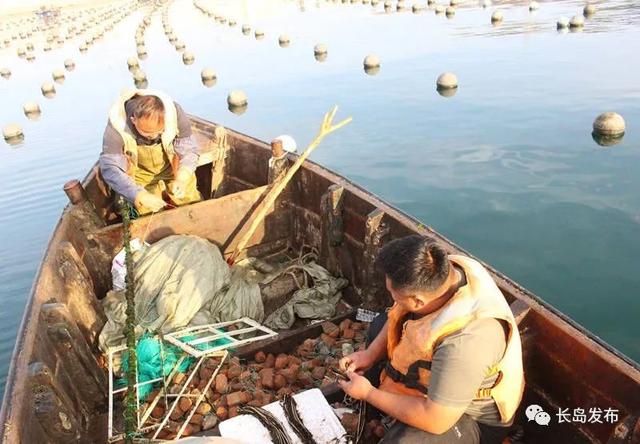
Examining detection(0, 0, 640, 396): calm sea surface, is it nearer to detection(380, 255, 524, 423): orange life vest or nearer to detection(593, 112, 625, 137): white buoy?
detection(593, 112, 625, 137): white buoy

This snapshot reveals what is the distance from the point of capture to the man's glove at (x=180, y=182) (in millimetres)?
5457

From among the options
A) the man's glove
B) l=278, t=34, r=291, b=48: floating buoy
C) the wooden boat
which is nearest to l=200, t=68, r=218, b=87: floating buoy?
l=278, t=34, r=291, b=48: floating buoy

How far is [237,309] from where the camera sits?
4.65m

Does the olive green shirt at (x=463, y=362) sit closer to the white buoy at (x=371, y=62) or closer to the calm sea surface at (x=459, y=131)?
the calm sea surface at (x=459, y=131)

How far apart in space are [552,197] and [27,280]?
10.1 metres

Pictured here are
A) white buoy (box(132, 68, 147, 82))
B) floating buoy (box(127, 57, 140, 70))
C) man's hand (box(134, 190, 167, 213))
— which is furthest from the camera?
floating buoy (box(127, 57, 140, 70))

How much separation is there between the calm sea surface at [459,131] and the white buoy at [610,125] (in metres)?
0.39

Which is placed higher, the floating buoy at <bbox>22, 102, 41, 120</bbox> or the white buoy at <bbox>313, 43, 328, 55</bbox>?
the white buoy at <bbox>313, 43, 328, 55</bbox>

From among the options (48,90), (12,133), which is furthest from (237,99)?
(48,90)

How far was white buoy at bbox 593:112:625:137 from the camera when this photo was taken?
35.2 ft

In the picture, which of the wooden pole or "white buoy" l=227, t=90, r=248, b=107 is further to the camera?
"white buoy" l=227, t=90, r=248, b=107

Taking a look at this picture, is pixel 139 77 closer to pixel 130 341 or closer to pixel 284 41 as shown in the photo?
pixel 284 41

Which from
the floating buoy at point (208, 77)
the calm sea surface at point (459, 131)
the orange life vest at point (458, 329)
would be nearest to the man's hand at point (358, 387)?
the orange life vest at point (458, 329)

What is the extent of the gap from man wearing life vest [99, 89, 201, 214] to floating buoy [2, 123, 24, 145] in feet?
49.1
